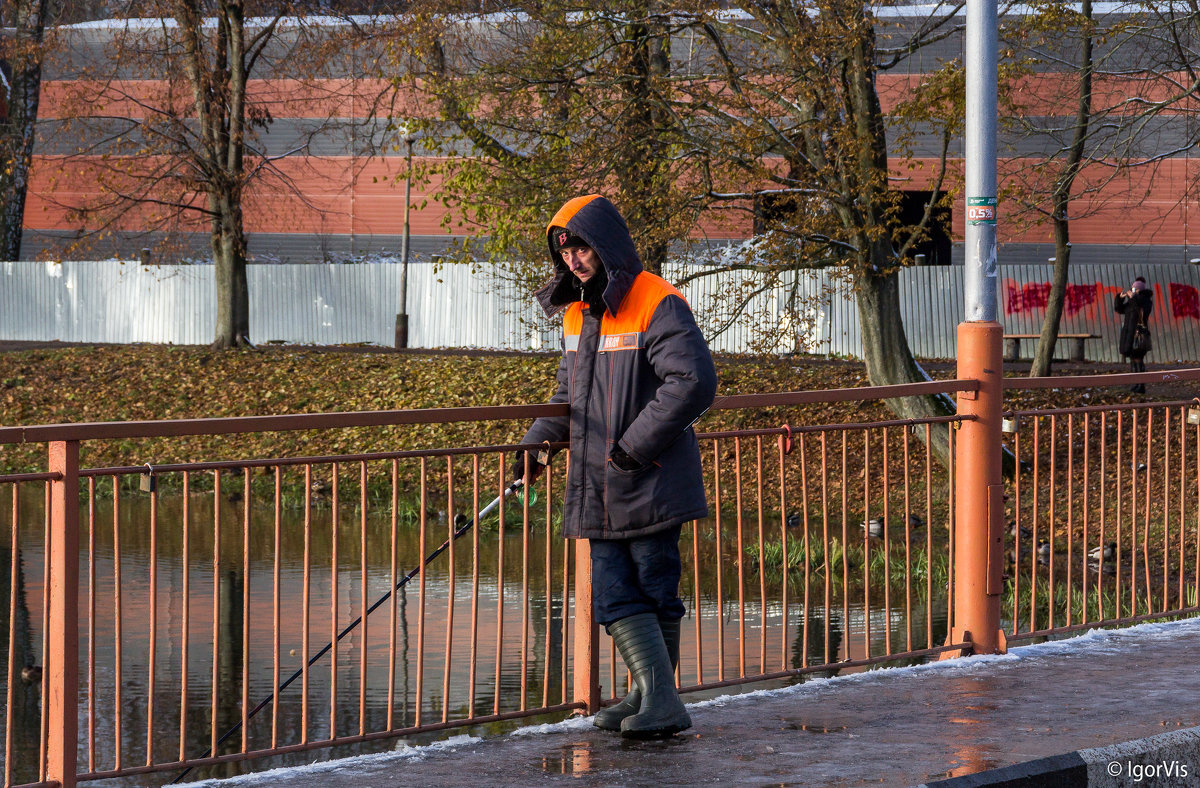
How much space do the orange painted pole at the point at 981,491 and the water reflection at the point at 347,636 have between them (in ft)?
0.74

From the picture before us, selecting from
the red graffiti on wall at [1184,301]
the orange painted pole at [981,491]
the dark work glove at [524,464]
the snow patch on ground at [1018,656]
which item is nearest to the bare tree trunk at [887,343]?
the snow patch on ground at [1018,656]

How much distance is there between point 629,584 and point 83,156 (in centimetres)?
2330

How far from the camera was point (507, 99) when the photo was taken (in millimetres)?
16969

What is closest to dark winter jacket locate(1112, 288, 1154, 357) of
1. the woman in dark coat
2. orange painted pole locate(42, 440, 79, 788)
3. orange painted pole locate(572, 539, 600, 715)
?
the woman in dark coat

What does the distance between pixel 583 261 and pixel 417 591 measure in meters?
6.29

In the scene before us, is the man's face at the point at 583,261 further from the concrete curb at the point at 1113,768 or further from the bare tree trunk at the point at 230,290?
the bare tree trunk at the point at 230,290

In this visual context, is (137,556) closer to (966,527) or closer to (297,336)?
(966,527)

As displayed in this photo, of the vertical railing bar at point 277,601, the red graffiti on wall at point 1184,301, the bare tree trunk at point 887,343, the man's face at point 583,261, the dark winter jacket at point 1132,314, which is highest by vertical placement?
the red graffiti on wall at point 1184,301

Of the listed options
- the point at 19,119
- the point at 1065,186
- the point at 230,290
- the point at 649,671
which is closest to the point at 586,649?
the point at 649,671

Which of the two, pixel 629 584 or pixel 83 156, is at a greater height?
pixel 83 156

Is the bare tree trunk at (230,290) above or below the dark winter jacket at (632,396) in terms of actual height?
above

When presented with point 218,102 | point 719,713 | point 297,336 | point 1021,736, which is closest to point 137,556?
point 719,713

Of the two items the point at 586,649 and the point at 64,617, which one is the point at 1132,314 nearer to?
the point at 586,649

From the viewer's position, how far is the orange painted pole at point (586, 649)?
536 centimetres
